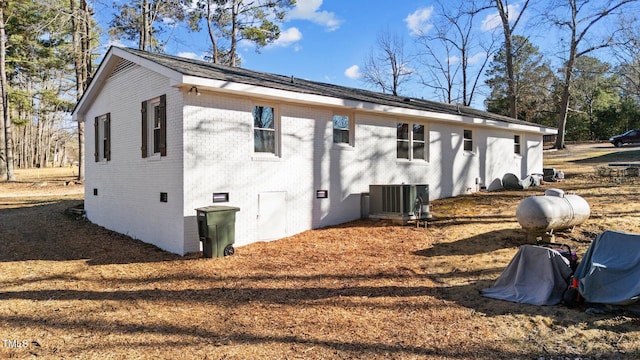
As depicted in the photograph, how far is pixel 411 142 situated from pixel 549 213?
6.14 m

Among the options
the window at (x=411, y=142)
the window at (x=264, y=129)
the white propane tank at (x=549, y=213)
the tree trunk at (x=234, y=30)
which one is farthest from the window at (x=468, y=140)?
the tree trunk at (x=234, y=30)

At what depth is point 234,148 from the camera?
350 inches

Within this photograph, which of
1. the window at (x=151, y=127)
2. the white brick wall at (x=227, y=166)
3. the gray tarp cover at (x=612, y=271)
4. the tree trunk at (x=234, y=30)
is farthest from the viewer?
the tree trunk at (x=234, y=30)

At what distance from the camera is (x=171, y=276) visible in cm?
695

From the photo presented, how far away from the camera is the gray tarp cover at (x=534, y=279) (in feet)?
18.4

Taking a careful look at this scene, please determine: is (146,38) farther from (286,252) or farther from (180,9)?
(286,252)

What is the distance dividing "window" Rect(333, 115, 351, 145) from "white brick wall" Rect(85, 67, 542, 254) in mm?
241

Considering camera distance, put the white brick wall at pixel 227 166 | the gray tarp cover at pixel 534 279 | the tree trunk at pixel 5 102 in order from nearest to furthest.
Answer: the gray tarp cover at pixel 534 279 → the white brick wall at pixel 227 166 → the tree trunk at pixel 5 102

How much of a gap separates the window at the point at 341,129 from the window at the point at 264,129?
2.15 m

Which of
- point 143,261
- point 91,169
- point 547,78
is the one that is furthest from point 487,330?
point 547,78

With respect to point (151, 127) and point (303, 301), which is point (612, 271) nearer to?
point (303, 301)

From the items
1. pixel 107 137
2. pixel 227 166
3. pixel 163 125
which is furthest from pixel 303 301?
pixel 107 137

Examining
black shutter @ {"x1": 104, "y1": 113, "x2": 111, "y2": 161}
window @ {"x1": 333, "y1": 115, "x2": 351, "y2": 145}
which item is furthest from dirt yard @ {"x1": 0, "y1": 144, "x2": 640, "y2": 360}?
window @ {"x1": 333, "y1": 115, "x2": 351, "y2": 145}

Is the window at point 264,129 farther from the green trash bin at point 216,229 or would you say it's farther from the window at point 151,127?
the window at point 151,127
